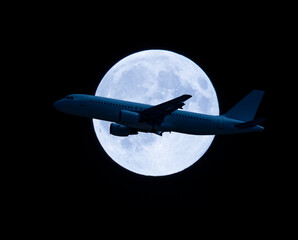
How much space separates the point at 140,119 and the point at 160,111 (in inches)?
103

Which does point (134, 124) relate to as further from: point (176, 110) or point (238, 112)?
point (238, 112)

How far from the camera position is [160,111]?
4922cm

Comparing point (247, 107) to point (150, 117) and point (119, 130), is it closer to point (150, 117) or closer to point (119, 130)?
point (150, 117)

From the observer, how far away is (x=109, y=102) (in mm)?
48625

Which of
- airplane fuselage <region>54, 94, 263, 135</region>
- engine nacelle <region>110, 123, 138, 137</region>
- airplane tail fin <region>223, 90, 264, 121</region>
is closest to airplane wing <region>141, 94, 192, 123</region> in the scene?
airplane fuselage <region>54, 94, 263, 135</region>

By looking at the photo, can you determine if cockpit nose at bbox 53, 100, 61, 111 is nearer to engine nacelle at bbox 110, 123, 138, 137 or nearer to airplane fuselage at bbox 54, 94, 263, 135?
airplane fuselage at bbox 54, 94, 263, 135

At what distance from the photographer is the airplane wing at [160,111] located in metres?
48.4

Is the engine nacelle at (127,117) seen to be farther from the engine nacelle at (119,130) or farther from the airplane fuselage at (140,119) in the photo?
the engine nacelle at (119,130)

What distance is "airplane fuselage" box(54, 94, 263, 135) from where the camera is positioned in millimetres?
48344

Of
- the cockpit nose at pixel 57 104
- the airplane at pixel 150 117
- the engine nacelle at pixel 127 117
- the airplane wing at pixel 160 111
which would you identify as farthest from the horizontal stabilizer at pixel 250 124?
the cockpit nose at pixel 57 104

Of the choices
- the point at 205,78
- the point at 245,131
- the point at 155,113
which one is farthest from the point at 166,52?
the point at 245,131

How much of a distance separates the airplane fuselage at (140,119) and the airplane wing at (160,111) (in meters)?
0.65

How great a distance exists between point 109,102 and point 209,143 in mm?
16746

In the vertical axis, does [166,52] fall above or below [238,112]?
above
